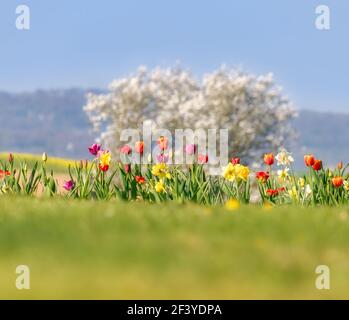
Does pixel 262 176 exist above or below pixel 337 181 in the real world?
above

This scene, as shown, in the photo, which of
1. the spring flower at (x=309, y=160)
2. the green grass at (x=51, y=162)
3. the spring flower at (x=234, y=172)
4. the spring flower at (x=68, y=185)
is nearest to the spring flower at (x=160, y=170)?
the spring flower at (x=234, y=172)

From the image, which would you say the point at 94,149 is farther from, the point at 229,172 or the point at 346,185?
the point at 346,185

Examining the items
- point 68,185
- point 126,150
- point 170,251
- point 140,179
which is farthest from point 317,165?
point 170,251

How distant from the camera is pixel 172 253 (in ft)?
25.2

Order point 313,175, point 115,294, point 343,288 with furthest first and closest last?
point 313,175 < point 343,288 < point 115,294

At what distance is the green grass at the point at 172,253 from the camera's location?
23.1 ft

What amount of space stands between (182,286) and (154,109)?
35242mm

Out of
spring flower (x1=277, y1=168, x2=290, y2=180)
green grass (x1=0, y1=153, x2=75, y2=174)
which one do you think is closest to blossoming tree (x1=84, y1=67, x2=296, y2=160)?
green grass (x1=0, y1=153, x2=75, y2=174)

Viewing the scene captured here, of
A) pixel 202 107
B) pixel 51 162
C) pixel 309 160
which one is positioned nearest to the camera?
pixel 309 160

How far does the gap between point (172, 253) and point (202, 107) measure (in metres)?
31.5

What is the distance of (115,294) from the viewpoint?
6906mm

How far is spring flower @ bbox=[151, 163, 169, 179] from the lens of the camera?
1319cm
